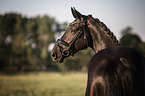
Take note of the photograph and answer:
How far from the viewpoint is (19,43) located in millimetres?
30750

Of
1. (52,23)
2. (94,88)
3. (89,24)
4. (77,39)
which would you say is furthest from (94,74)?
(52,23)

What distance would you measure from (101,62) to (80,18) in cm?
81

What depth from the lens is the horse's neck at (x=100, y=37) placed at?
220 centimetres

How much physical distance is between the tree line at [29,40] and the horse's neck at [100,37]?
19.2 metres

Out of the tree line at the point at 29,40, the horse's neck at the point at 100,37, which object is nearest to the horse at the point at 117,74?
the horse's neck at the point at 100,37

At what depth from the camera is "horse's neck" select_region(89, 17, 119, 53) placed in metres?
2.20

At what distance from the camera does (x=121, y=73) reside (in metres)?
1.67

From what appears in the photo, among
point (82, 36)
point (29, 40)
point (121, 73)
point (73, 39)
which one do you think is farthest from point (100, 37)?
point (29, 40)

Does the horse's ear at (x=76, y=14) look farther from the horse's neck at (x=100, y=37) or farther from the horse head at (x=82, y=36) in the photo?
the horse's neck at (x=100, y=37)

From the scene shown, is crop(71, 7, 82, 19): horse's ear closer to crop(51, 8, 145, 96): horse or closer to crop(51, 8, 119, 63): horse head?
crop(51, 8, 119, 63): horse head

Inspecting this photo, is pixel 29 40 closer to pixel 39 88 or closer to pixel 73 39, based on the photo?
pixel 39 88

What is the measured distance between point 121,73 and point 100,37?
29.2 inches

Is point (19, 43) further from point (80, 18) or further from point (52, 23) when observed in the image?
point (80, 18)

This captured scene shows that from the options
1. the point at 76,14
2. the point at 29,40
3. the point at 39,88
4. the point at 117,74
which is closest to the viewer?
the point at 117,74
